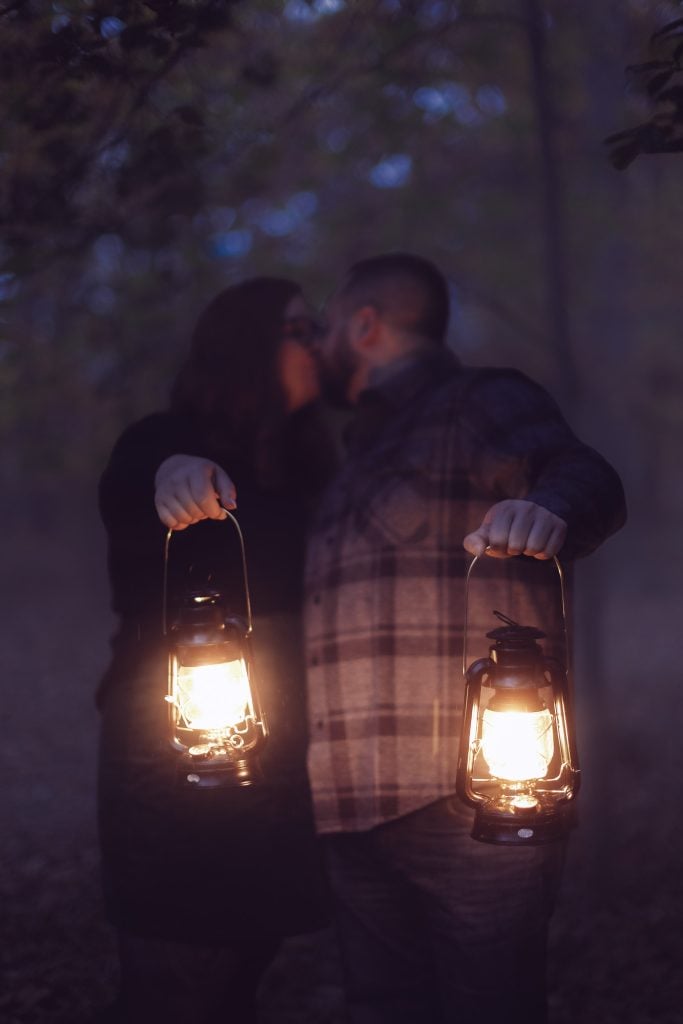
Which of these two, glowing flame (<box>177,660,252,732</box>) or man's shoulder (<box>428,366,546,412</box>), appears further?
man's shoulder (<box>428,366,546,412</box>)

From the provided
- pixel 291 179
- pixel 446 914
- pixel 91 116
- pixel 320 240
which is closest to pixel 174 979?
pixel 446 914

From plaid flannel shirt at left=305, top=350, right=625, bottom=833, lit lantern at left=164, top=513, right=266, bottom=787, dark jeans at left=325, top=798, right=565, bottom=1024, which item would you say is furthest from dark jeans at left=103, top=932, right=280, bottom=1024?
lit lantern at left=164, top=513, right=266, bottom=787

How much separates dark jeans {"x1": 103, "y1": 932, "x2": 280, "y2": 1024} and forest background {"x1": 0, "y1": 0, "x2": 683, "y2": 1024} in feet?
6.67

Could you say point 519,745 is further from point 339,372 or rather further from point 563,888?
point 563,888

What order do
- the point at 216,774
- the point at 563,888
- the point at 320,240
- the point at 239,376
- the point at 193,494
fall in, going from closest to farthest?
the point at 216,774 < the point at 193,494 < the point at 239,376 < the point at 563,888 < the point at 320,240

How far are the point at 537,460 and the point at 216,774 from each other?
1208 mm

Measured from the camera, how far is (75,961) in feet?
17.5

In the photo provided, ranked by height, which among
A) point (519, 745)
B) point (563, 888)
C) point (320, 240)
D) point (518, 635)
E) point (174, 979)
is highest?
point (320, 240)

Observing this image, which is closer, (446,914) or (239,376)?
(446,914)

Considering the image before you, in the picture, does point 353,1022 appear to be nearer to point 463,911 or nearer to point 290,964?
point 463,911

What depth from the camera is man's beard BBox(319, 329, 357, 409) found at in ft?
11.3

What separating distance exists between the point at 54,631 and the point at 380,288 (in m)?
13.8

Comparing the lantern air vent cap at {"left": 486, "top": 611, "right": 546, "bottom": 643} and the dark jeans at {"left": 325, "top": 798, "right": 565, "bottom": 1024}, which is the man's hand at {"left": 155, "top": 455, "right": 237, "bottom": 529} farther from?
the dark jeans at {"left": 325, "top": 798, "right": 565, "bottom": 1024}

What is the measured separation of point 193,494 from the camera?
249cm
